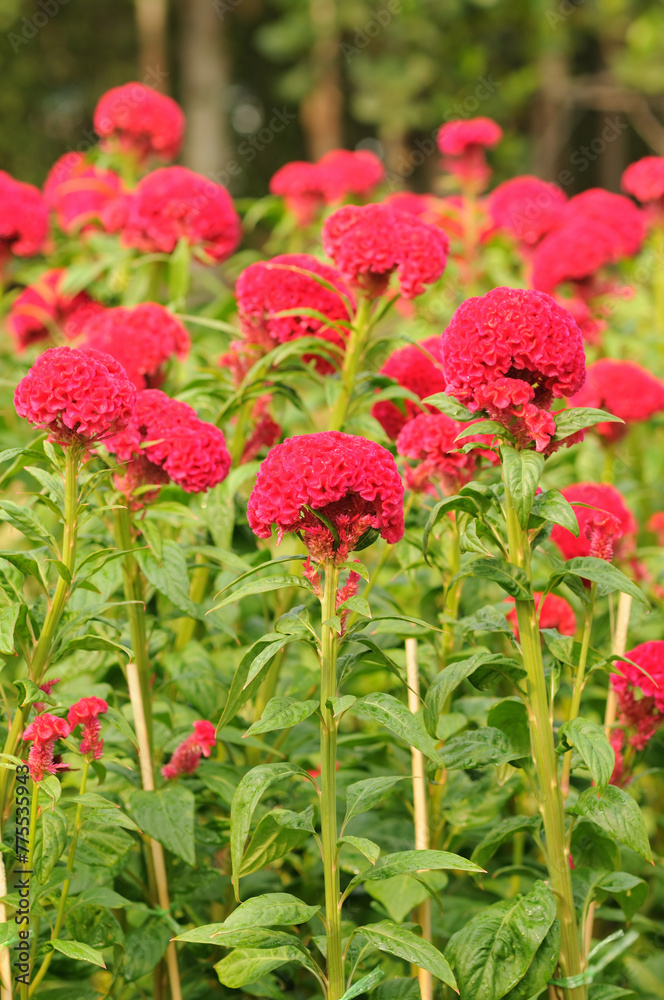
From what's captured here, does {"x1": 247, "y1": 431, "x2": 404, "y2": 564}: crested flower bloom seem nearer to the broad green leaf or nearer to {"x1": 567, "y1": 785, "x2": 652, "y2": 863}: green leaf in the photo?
the broad green leaf

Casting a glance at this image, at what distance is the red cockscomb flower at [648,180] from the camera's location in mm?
4395

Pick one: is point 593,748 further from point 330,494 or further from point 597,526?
point 330,494

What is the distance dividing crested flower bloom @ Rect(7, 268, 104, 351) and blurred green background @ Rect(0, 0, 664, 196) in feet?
26.1

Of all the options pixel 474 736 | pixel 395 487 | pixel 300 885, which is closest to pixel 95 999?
pixel 300 885

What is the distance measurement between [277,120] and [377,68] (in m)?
3.38

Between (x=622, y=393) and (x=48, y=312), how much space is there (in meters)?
2.05

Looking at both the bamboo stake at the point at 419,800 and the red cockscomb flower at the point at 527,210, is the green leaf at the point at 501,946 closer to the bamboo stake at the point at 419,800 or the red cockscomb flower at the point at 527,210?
the bamboo stake at the point at 419,800

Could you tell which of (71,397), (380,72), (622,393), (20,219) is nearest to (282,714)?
(71,397)

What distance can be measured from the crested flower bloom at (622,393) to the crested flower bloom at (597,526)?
388 millimetres

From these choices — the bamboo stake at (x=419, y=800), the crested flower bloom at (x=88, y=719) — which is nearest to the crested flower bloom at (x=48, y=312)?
the bamboo stake at (x=419, y=800)

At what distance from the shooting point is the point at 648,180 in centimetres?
443

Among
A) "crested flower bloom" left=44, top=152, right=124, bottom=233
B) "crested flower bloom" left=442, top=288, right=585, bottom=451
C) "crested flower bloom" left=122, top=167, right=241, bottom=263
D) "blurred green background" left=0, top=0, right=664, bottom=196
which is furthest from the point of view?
"blurred green background" left=0, top=0, right=664, bottom=196

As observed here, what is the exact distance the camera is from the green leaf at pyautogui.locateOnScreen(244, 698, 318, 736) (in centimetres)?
170

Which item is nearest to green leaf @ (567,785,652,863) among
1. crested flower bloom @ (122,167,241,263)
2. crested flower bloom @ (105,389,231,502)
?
crested flower bloom @ (105,389,231,502)
